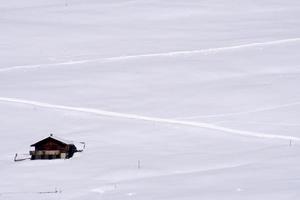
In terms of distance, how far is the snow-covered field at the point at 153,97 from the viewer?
531 inches

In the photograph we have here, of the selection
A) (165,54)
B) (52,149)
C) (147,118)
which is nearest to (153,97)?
(147,118)

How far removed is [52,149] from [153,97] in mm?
5388

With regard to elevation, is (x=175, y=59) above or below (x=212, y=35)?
below

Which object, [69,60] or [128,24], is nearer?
[69,60]

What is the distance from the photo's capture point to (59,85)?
70.8 feet

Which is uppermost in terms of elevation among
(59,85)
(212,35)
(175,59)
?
(212,35)

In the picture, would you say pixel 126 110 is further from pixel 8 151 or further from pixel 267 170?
pixel 267 170

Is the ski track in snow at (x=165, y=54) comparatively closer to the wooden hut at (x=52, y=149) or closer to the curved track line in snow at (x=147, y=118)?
the curved track line in snow at (x=147, y=118)

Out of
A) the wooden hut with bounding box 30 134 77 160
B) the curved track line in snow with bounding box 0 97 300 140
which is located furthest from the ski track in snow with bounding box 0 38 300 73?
the wooden hut with bounding box 30 134 77 160

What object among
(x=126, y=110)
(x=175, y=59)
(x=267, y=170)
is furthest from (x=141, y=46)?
(x=267, y=170)

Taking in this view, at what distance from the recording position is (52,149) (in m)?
15.3

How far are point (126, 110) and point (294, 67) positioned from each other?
625cm

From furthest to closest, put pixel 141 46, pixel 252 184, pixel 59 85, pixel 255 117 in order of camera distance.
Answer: pixel 141 46 < pixel 59 85 < pixel 255 117 < pixel 252 184

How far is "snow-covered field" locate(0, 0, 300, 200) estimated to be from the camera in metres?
13.5
